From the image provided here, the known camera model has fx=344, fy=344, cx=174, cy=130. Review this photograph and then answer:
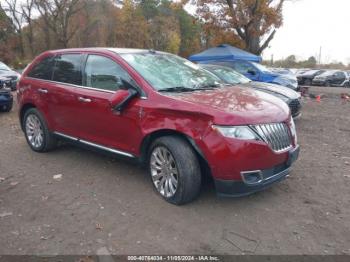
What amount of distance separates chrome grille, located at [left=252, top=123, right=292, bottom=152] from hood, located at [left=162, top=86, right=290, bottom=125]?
0.06 meters

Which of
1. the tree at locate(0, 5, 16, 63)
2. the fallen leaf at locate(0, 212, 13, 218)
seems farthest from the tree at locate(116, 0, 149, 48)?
the fallen leaf at locate(0, 212, 13, 218)

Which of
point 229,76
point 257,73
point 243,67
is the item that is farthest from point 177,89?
point 243,67

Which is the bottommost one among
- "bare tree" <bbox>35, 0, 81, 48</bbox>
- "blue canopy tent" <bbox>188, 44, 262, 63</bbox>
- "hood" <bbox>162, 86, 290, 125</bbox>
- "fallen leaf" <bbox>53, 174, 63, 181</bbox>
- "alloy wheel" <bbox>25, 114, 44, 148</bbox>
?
"fallen leaf" <bbox>53, 174, 63, 181</bbox>

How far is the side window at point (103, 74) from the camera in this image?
442 centimetres

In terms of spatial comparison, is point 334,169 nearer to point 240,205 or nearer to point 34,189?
point 240,205

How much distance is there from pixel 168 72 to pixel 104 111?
3.24 ft

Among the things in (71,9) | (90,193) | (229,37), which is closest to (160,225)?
(90,193)

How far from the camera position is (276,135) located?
374 cm

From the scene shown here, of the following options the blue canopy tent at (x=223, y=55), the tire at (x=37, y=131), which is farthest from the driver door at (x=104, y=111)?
the blue canopy tent at (x=223, y=55)

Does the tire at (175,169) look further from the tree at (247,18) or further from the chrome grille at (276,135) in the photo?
the tree at (247,18)

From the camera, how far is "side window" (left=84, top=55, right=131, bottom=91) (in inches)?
174

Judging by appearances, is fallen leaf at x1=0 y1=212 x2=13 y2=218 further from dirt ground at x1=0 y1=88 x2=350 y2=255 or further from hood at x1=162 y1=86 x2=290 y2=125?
hood at x1=162 y1=86 x2=290 y2=125

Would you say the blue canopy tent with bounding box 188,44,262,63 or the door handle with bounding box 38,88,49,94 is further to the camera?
the blue canopy tent with bounding box 188,44,262,63

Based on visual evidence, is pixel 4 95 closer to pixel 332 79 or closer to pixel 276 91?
pixel 276 91
